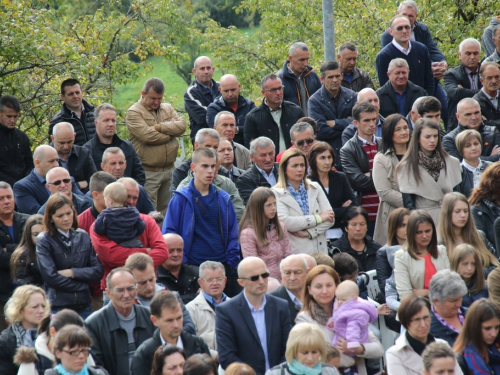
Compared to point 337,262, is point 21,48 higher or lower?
higher

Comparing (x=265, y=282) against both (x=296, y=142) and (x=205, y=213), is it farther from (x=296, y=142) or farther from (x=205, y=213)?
(x=296, y=142)

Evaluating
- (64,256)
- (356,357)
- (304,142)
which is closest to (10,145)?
(64,256)

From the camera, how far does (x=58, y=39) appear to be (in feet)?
55.1

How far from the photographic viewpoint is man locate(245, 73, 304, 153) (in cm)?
1364

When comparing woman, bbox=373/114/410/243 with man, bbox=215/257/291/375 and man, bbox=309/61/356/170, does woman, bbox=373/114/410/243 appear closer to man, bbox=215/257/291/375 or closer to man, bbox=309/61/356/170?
man, bbox=309/61/356/170

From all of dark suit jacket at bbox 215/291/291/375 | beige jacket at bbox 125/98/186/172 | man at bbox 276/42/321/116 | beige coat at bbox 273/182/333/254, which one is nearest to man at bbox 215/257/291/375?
dark suit jacket at bbox 215/291/291/375

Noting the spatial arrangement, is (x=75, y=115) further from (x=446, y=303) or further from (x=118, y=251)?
(x=446, y=303)

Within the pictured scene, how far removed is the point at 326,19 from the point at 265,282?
7280 millimetres

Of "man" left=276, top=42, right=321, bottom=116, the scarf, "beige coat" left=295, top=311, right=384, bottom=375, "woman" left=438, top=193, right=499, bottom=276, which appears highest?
"man" left=276, top=42, right=321, bottom=116

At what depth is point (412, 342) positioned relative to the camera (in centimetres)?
888

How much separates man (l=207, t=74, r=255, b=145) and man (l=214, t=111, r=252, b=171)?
0.76m

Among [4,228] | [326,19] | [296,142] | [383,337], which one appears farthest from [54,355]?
[326,19]

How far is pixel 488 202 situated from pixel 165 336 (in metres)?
4.61

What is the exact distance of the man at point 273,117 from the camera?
1364 cm
